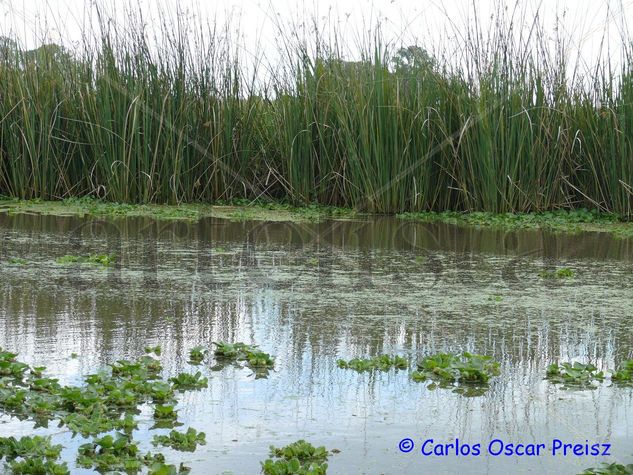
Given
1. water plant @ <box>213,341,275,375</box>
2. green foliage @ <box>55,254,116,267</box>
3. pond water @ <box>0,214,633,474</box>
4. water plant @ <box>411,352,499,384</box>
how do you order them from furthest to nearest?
1. green foliage @ <box>55,254,116,267</box>
2. water plant @ <box>213,341,275,375</box>
3. water plant @ <box>411,352,499,384</box>
4. pond water @ <box>0,214,633,474</box>

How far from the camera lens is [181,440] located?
85.4 inches

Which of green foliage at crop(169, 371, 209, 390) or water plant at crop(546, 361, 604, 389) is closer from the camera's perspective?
green foliage at crop(169, 371, 209, 390)

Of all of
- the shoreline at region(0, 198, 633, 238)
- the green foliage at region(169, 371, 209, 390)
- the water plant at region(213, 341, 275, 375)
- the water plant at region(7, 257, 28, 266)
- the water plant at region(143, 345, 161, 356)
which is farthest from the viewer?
the shoreline at region(0, 198, 633, 238)

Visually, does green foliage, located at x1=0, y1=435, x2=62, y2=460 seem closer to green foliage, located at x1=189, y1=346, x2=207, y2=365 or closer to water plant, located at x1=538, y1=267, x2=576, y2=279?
green foliage, located at x1=189, y1=346, x2=207, y2=365

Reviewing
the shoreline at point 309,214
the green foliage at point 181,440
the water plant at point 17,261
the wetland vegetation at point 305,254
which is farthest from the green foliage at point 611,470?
the shoreline at point 309,214

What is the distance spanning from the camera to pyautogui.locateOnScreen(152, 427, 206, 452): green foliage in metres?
2.16

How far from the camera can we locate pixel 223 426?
231 cm

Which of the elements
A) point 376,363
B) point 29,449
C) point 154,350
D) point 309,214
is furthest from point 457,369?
point 309,214

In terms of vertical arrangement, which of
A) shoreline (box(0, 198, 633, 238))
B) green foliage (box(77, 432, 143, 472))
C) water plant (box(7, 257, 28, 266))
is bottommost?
green foliage (box(77, 432, 143, 472))

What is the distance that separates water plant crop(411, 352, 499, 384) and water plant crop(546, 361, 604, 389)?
166 millimetres

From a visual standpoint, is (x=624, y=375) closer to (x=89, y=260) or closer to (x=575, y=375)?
(x=575, y=375)

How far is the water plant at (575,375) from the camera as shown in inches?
109

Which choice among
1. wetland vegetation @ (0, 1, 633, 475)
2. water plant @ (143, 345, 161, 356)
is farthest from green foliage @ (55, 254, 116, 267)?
water plant @ (143, 345, 161, 356)

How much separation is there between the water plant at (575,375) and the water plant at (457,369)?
166 millimetres
